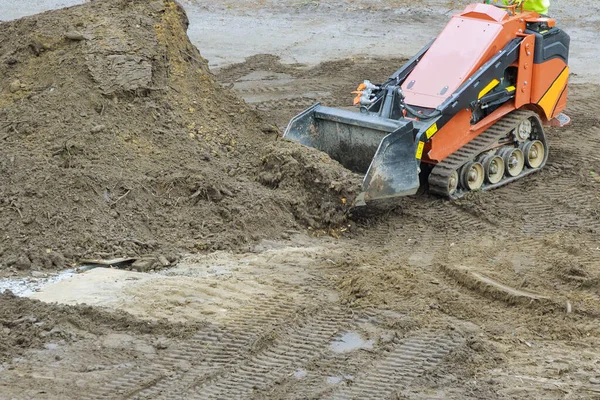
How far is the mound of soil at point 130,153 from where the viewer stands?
26.1 feet

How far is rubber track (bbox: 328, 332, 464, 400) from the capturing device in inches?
228

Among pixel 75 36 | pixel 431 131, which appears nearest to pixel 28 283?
pixel 75 36

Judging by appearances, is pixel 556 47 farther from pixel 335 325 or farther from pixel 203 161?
pixel 335 325

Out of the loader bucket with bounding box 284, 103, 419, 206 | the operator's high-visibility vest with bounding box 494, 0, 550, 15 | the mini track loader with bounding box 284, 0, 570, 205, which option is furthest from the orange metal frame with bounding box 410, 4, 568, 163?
the loader bucket with bounding box 284, 103, 419, 206

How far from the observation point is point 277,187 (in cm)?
901

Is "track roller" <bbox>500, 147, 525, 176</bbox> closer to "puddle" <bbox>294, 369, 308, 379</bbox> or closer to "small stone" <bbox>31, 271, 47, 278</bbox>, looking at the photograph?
"puddle" <bbox>294, 369, 308, 379</bbox>

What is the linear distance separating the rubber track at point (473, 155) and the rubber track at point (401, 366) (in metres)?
3.11

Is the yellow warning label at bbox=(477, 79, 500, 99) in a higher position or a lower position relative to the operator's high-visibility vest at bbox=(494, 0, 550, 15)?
lower

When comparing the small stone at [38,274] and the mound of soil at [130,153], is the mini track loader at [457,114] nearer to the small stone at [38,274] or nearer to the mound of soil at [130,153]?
the mound of soil at [130,153]

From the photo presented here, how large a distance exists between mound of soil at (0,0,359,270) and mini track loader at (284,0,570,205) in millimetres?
459

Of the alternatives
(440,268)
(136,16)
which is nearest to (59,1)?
(136,16)

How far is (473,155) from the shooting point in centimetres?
955

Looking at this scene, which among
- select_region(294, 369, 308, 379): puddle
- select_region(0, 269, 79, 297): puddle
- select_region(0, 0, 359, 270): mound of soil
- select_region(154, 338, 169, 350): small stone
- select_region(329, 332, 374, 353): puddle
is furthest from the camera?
select_region(0, 0, 359, 270): mound of soil

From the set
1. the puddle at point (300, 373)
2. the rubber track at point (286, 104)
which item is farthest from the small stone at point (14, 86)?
the puddle at point (300, 373)
